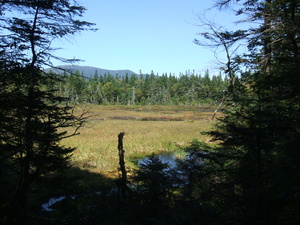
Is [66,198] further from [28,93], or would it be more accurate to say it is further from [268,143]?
[268,143]

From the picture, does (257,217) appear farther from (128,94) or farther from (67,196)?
(128,94)

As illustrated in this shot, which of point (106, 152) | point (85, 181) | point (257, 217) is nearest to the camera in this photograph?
point (257, 217)

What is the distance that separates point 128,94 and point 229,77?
10631 centimetres

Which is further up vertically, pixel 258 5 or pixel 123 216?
pixel 258 5

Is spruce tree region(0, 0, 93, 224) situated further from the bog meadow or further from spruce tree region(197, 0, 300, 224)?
spruce tree region(197, 0, 300, 224)

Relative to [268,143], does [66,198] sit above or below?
below

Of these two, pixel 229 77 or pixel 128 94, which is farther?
pixel 128 94

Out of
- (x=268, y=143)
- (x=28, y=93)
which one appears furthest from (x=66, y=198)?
(x=268, y=143)

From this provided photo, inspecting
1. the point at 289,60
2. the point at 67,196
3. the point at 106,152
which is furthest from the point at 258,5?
the point at 106,152

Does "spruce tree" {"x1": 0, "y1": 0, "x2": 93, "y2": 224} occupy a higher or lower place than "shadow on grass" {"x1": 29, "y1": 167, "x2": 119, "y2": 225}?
higher

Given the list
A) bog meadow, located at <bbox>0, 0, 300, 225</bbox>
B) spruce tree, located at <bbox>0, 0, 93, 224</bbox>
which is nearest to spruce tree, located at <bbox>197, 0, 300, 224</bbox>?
bog meadow, located at <bbox>0, 0, 300, 225</bbox>

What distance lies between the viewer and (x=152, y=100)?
10694 centimetres

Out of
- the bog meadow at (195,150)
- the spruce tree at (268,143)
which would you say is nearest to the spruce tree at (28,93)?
the bog meadow at (195,150)

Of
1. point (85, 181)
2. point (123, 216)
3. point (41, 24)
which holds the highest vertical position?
point (41, 24)
